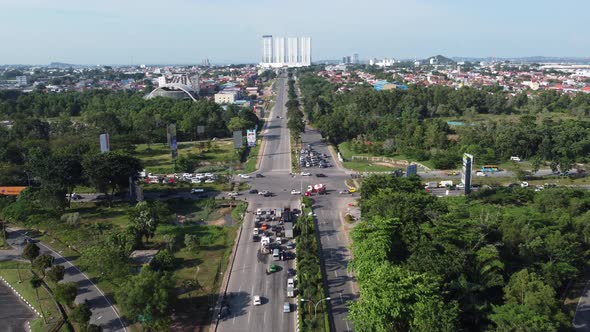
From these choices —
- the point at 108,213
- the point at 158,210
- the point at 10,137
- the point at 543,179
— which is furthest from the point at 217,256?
the point at 10,137

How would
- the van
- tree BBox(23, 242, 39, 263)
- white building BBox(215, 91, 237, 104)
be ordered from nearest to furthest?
the van
tree BBox(23, 242, 39, 263)
white building BBox(215, 91, 237, 104)

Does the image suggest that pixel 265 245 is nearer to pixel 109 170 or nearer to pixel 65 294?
pixel 65 294

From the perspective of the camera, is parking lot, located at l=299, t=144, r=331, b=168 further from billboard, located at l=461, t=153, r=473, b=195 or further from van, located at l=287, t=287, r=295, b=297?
van, located at l=287, t=287, r=295, b=297

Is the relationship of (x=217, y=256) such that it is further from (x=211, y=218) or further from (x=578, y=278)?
(x=578, y=278)

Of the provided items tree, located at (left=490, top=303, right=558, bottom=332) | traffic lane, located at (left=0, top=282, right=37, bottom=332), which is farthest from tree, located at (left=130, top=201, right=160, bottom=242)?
tree, located at (left=490, top=303, right=558, bottom=332)

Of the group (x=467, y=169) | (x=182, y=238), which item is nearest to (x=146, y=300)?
(x=182, y=238)

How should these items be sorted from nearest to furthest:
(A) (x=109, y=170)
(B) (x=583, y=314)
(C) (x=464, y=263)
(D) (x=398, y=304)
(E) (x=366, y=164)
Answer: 1. (D) (x=398, y=304)
2. (C) (x=464, y=263)
3. (B) (x=583, y=314)
4. (A) (x=109, y=170)
5. (E) (x=366, y=164)
